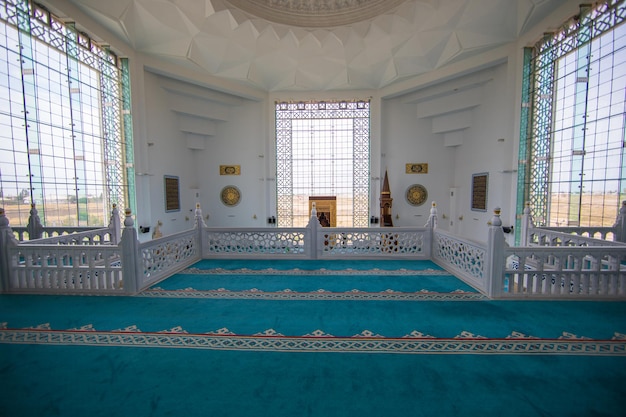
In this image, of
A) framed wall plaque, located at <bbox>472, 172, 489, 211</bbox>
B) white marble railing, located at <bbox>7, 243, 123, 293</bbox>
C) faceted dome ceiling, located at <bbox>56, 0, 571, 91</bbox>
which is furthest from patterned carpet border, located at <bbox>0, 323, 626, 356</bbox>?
faceted dome ceiling, located at <bbox>56, 0, 571, 91</bbox>

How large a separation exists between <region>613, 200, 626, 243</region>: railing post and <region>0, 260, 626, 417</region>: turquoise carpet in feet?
6.19

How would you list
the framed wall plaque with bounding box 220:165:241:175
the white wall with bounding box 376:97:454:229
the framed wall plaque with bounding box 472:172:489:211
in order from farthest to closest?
the framed wall plaque with bounding box 220:165:241:175, the white wall with bounding box 376:97:454:229, the framed wall plaque with bounding box 472:172:489:211

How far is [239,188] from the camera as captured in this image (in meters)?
10.1

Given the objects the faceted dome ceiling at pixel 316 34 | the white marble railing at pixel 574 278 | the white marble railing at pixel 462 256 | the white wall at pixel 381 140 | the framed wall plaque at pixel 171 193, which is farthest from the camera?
the framed wall plaque at pixel 171 193

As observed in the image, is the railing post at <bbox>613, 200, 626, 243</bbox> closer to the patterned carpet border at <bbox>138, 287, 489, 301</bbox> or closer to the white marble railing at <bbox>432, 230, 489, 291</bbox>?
the white marble railing at <bbox>432, 230, 489, 291</bbox>

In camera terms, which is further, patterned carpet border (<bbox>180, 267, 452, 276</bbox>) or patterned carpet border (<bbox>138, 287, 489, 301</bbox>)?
patterned carpet border (<bbox>180, 267, 452, 276</bbox>)

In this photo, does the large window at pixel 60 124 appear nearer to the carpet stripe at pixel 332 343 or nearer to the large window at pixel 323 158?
the carpet stripe at pixel 332 343

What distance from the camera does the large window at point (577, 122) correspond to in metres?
5.02

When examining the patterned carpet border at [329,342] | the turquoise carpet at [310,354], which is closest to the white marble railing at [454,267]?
the turquoise carpet at [310,354]

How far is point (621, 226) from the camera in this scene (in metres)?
4.33

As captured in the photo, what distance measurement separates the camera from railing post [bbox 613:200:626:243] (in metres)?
4.30

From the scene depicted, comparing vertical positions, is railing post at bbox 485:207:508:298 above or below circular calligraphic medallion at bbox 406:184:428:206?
below

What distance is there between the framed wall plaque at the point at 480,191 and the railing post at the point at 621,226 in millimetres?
3534

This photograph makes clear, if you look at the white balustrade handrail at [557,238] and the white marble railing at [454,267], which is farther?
the white balustrade handrail at [557,238]
